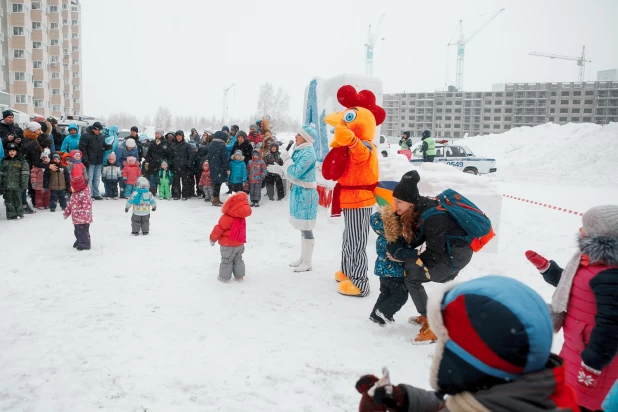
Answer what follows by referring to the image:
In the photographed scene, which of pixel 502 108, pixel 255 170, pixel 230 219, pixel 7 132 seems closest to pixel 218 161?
pixel 255 170

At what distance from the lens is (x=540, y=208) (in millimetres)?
12156

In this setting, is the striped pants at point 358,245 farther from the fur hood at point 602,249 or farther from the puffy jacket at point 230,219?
the fur hood at point 602,249

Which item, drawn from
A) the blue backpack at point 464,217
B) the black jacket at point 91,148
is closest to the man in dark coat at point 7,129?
the black jacket at point 91,148

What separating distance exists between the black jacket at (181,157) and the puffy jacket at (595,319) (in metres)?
11.6

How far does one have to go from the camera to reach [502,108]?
348 feet

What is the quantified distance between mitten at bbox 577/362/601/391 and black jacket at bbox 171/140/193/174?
38.7 ft

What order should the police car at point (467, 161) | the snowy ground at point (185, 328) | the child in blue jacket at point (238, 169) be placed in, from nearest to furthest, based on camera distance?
the snowy ground at point (185, 328) → the child in blue jacket at point (238, 169) → the police car at point (467, 161)

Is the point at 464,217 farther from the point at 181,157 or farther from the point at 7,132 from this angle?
the point at 7,132

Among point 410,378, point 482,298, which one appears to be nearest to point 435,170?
point 410,378

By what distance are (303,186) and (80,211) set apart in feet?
12.2

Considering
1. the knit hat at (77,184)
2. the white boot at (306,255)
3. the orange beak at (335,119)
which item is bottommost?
the white boot at (306,255)

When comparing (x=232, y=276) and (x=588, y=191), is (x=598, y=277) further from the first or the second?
(x=588, y=191)

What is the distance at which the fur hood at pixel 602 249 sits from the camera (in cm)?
249

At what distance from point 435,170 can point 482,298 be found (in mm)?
7191
